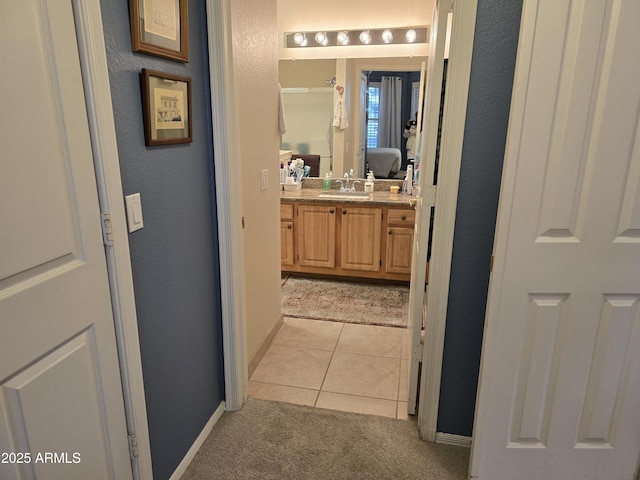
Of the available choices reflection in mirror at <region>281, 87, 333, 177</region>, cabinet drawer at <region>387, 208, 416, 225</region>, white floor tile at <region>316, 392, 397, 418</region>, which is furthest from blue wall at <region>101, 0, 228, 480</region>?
reflection in mirror at <region>281, 87, 333, 177</region>

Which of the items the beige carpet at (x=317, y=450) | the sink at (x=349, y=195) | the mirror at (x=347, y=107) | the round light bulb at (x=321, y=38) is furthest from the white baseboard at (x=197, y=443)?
the round light bulb at (x=321, y=38)

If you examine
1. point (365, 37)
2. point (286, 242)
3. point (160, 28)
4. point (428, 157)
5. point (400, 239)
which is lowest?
point (286, 242)

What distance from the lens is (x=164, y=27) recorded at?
1.48 metres

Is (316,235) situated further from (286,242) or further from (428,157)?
(428,157)

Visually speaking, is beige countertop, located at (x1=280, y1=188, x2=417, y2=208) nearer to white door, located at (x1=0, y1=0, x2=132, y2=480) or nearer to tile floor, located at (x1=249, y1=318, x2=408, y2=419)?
→ tile floor, located at (x1=249, y1=318, x2=408, y2=419)

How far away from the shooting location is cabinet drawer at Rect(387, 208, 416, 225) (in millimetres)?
3718

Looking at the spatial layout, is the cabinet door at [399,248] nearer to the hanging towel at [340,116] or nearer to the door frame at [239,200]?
the hanging towel at [340,116]

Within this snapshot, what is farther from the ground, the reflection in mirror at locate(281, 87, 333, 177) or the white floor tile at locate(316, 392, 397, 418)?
the reflection in mirror at locate(281, 87, 333, 177)

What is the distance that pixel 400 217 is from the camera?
3748mm

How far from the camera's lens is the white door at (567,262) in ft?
4.33

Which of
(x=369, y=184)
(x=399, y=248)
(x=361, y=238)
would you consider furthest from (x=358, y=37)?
(x=399, y=248)

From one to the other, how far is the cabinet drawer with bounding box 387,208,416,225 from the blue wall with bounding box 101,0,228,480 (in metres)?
Answer: 2.06

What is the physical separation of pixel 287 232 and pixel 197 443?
2.29 metres

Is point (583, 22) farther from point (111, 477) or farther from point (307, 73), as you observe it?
point (307, 73)
